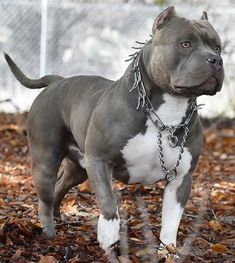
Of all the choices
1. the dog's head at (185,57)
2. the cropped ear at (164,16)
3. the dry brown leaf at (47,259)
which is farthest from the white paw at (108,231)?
the cropped ear at (164,16)

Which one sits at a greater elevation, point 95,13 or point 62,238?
point 95,13

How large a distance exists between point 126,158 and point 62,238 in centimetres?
94

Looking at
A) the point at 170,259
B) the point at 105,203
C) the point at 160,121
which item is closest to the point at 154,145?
the point at 160,121

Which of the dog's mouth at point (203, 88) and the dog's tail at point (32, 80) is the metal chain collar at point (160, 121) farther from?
the dog's tail at point (32, 80)

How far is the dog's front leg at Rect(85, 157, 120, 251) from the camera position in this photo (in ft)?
15.5

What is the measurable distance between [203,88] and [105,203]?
3.22 feet

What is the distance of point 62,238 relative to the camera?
5.40 metres

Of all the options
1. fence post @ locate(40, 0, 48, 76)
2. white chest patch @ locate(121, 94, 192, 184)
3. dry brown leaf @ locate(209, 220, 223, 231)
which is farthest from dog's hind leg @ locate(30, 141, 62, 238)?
fence post @ locate(40, 0, 48, 76)

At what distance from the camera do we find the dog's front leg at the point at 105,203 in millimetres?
4715

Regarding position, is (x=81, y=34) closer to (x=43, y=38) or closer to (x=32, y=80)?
(x=43, y=38)

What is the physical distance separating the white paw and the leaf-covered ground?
3.8 inches

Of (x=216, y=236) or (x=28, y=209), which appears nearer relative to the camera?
(x=216, y=236)

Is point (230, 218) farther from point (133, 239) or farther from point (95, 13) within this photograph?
point (95, 13)

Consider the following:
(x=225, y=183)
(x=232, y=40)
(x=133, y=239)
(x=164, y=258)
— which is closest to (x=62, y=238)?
(x=133, y=239)
